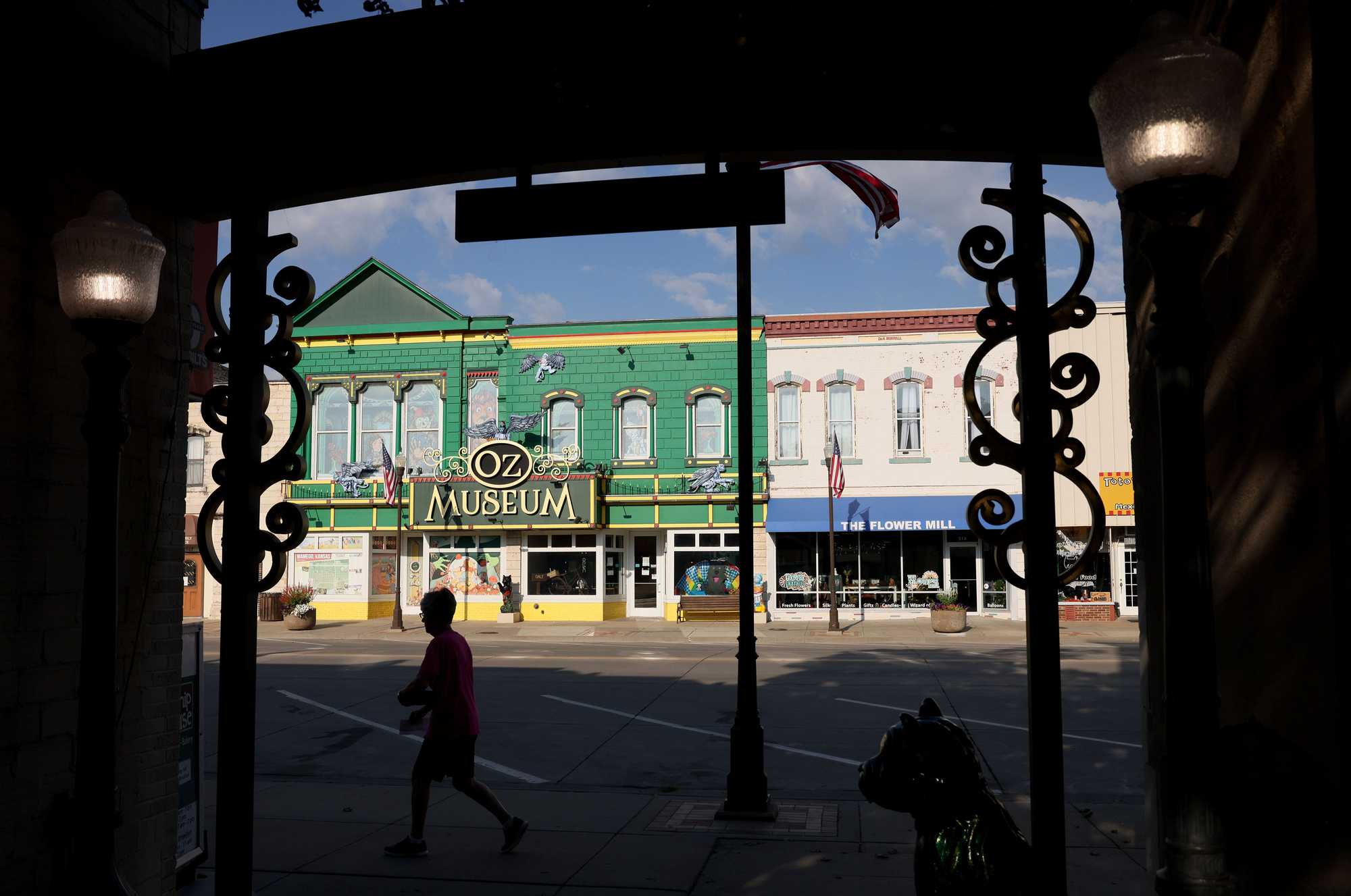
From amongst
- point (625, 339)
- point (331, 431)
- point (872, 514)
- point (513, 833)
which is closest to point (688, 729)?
point (513, 833)

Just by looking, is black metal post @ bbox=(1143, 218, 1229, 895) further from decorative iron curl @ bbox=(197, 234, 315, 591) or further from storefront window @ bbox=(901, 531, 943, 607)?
storefront window @ bbox=(901, 531, 943, 607)

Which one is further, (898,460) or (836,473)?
(898,460)

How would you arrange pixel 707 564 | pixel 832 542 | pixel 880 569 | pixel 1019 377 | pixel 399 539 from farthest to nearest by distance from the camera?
pixel 707 564 → pixel 880 569 → pixel 399 539 → pixel 832 542 → pixel 1019 377

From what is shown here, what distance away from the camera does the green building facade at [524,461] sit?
29547 mm

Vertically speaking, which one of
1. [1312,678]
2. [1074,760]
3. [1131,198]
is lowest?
[1074,760]

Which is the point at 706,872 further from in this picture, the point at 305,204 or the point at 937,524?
the point at 937,524

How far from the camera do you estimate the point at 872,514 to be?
93.1 ft

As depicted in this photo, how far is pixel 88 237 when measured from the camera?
4.00 m

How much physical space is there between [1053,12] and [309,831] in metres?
7.43

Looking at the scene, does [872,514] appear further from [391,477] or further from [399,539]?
[391,477]

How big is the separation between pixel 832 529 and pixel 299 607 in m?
14.5

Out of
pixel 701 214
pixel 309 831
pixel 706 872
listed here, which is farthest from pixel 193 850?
pixel 701 214

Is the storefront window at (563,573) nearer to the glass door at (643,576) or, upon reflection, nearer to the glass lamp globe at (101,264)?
the glass door at (643,576)

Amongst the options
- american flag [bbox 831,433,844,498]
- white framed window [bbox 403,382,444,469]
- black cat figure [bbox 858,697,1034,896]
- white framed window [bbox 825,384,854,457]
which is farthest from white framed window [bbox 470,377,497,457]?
black cat figure [bbox 858,697,1034,896]
